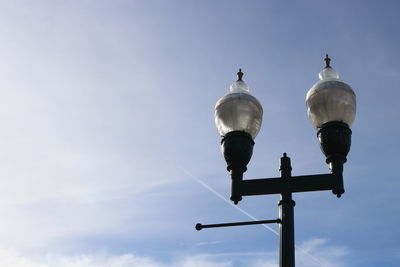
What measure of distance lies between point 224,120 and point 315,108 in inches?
39.2

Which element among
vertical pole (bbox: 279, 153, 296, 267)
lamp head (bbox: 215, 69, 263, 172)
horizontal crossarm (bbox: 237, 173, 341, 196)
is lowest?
vertical pole (bbox: 279, 153, 296, 267)

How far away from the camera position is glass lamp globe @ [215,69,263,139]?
21.1ft

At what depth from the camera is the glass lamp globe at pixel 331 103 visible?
20.6ft

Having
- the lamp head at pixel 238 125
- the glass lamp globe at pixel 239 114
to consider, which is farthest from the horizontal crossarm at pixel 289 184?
the glass lamp globe at pixel 239 114

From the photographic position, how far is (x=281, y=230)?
591cm

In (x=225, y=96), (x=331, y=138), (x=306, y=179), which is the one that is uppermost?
(x=225, y=96)

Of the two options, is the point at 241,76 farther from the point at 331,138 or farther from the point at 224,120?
the point at 331,138

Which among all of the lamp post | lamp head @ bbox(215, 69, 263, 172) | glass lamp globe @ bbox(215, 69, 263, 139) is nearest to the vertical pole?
the lamp post

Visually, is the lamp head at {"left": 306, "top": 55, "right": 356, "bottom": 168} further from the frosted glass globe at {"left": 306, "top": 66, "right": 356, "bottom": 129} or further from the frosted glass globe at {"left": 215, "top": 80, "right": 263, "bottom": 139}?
the frosted glass globe at {"left": 215, "top": 80, "right": 263, "bottom": 139}

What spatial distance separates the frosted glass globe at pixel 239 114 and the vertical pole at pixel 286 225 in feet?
1.82

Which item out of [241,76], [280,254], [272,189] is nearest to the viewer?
[280,254]

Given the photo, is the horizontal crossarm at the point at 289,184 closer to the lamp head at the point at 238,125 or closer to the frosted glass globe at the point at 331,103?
the lamp head at the point at 238,125

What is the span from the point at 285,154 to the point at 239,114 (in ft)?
2.18

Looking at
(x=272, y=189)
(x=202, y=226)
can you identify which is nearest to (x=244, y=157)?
(x=272, y=189)
